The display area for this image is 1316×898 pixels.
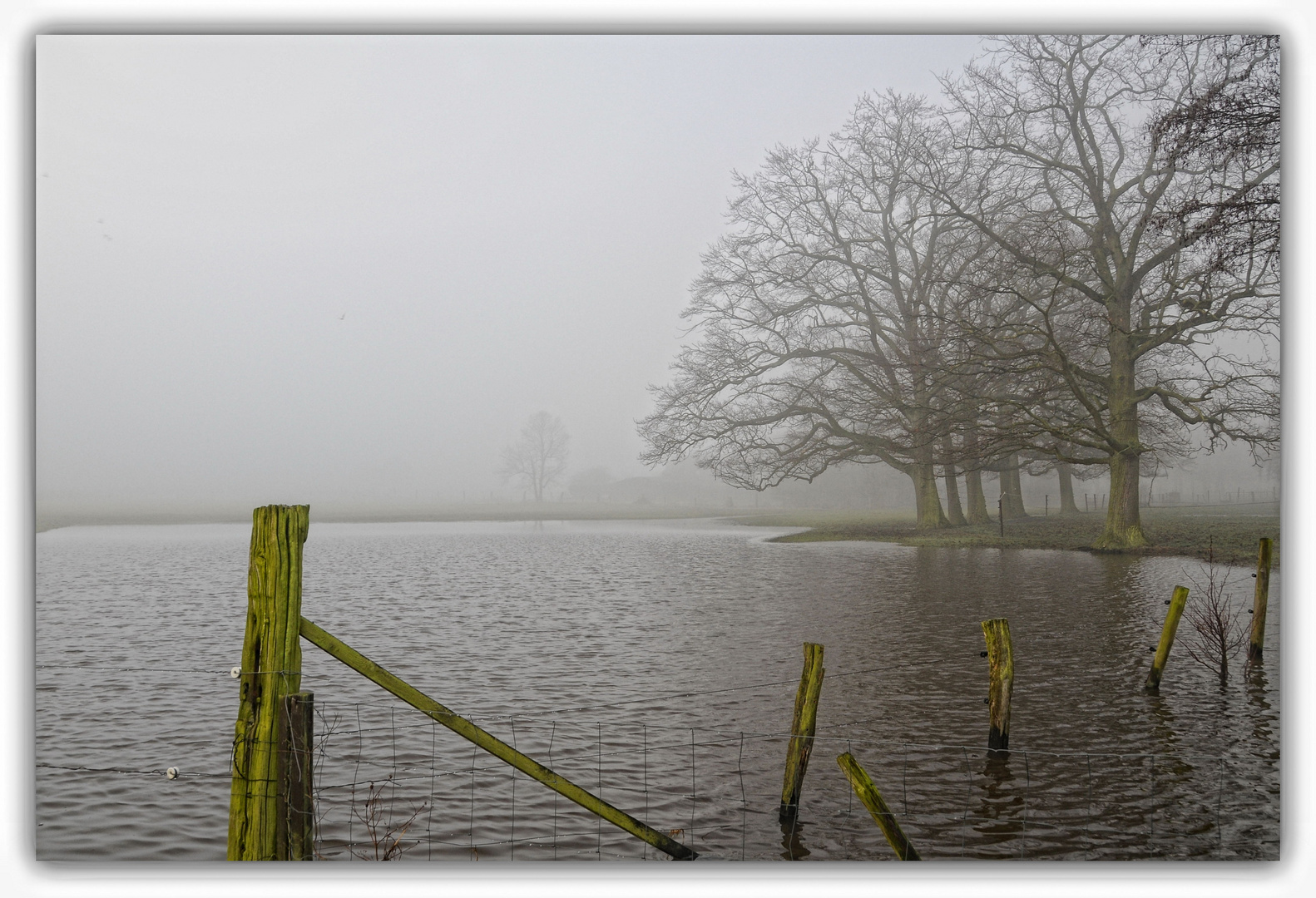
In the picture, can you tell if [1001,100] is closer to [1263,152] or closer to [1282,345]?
[1263,152]

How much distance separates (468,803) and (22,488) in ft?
15.0

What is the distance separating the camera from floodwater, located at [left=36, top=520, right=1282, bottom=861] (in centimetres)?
693

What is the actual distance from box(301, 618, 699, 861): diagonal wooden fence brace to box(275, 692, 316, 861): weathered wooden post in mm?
313

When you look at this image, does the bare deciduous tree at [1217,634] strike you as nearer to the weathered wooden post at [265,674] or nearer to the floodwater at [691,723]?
the floodwater at [691,723]

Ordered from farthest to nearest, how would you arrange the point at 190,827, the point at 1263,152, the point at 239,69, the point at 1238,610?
the point at 239,69, the point at 1238,610, the point at 1263,152, the point at 190,827

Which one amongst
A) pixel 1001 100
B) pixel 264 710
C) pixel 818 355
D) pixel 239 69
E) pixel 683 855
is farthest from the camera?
pixel 818 355

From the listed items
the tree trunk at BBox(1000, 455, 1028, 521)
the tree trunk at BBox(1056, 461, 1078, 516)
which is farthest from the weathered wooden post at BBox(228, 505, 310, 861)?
the tree trunk at BBox(1056, 461, 1078, 516)

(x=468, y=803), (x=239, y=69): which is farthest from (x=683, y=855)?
(x=239, y=69)

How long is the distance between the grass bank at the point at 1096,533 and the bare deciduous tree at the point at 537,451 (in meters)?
32.5

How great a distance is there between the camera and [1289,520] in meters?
8.20

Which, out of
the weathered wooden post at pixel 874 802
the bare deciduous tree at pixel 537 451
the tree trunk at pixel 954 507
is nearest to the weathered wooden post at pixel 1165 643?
the weathered wooden post at pixel 874 802

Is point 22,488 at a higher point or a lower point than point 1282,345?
lower

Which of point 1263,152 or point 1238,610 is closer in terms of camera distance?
point 1263,152

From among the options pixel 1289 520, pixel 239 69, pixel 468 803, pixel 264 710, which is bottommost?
pixel 468 803
